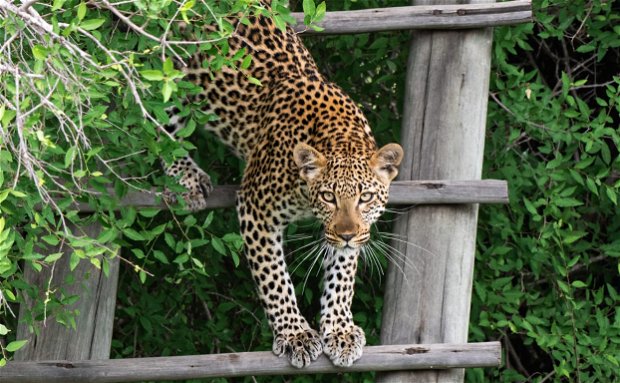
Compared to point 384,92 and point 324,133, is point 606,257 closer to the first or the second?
point 384,92

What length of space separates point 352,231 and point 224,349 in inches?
76.9

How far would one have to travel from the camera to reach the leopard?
690 cm

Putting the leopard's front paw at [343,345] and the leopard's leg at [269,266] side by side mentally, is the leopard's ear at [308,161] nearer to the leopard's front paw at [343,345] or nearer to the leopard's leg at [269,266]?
the leopard's leg at [269,266]

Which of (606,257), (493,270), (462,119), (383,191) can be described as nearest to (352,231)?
(383,191)

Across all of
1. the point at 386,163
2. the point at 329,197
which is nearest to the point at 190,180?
the point at 329,197

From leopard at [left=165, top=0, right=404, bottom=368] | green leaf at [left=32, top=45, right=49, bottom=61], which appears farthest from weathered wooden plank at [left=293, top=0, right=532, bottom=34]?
green leaf at [left=32, top=45, right=49, bottom=61]

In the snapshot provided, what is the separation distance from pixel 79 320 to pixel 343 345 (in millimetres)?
1318

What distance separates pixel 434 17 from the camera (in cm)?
695

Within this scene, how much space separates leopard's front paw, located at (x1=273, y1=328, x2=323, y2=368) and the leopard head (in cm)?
49

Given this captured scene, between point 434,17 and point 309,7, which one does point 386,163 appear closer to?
point 434,17

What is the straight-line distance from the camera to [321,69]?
342 inches

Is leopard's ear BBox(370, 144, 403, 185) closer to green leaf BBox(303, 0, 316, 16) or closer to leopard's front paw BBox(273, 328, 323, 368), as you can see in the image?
leopard's front paw BBox(273, 328, 323, 368)

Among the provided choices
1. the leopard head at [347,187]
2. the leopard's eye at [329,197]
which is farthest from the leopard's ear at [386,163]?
the leopard's eye at [329,197]

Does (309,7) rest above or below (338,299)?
above
